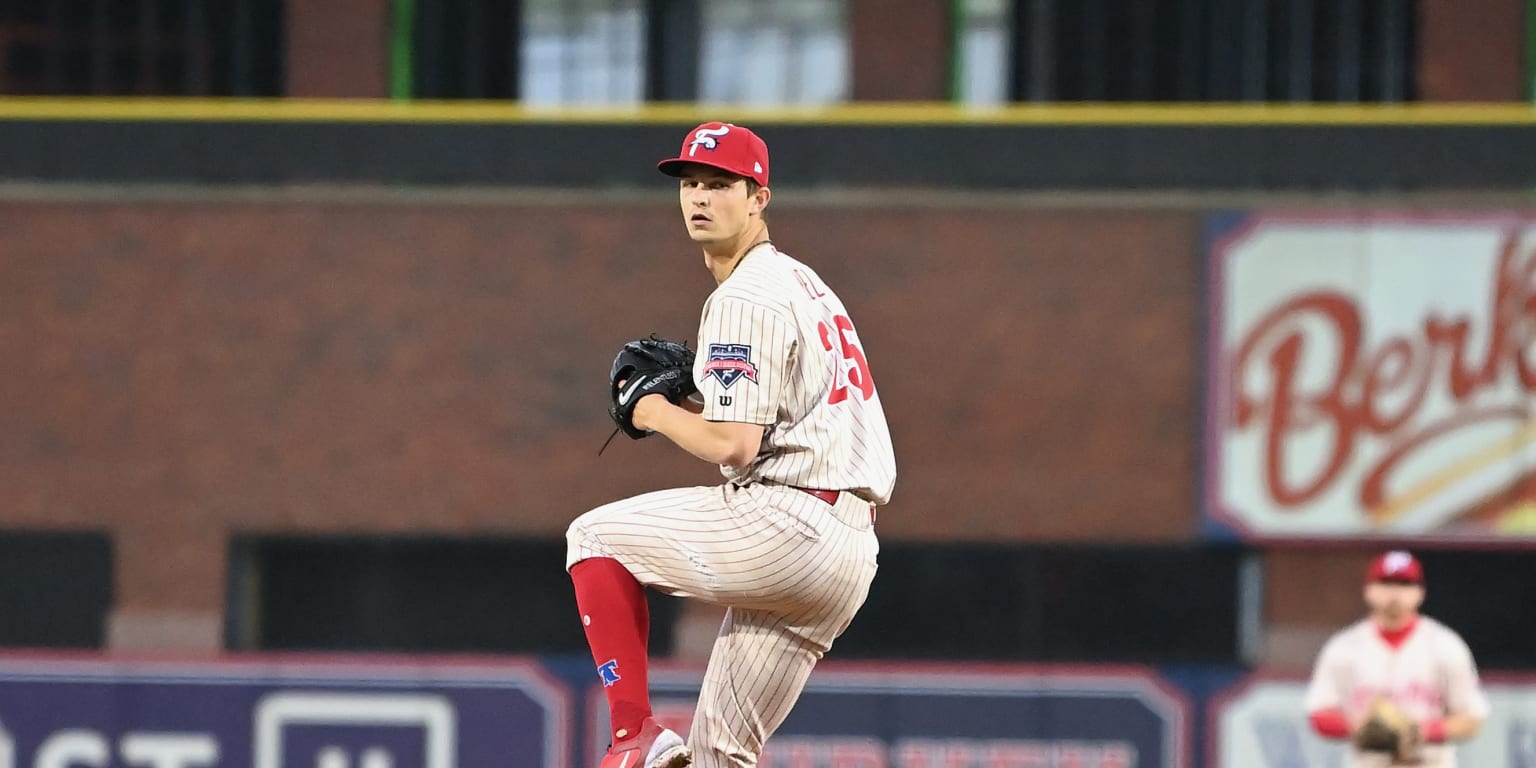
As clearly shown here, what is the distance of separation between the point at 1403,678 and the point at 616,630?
570cm

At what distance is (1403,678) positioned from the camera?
1017 centimetres

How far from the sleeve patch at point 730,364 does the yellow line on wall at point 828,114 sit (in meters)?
9.38

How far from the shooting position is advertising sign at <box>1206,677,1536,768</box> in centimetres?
1288

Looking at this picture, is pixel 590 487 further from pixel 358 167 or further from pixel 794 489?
pixel 794 489

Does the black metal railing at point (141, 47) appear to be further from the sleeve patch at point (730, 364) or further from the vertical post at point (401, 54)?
the sleeve patch at point (730, 364)

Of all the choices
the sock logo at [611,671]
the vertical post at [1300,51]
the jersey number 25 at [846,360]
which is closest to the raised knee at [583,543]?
the sock logo at [611,671]

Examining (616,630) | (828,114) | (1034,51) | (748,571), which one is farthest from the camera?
(1034,51)

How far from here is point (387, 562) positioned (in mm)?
15102

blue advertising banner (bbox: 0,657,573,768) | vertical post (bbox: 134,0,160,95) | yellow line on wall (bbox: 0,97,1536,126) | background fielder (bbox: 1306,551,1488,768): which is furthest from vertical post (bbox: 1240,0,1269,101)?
vertical post (bbox: 134,0,160,95)

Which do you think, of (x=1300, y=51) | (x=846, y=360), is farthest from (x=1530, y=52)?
(x=846, y=360)

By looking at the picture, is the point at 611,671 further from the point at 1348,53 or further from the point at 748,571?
the point at 1348,53

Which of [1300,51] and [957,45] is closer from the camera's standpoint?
[1300,51]

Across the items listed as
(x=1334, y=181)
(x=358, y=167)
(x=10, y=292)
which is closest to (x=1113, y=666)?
(x=1334, y=181)

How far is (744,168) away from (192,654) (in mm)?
9251
